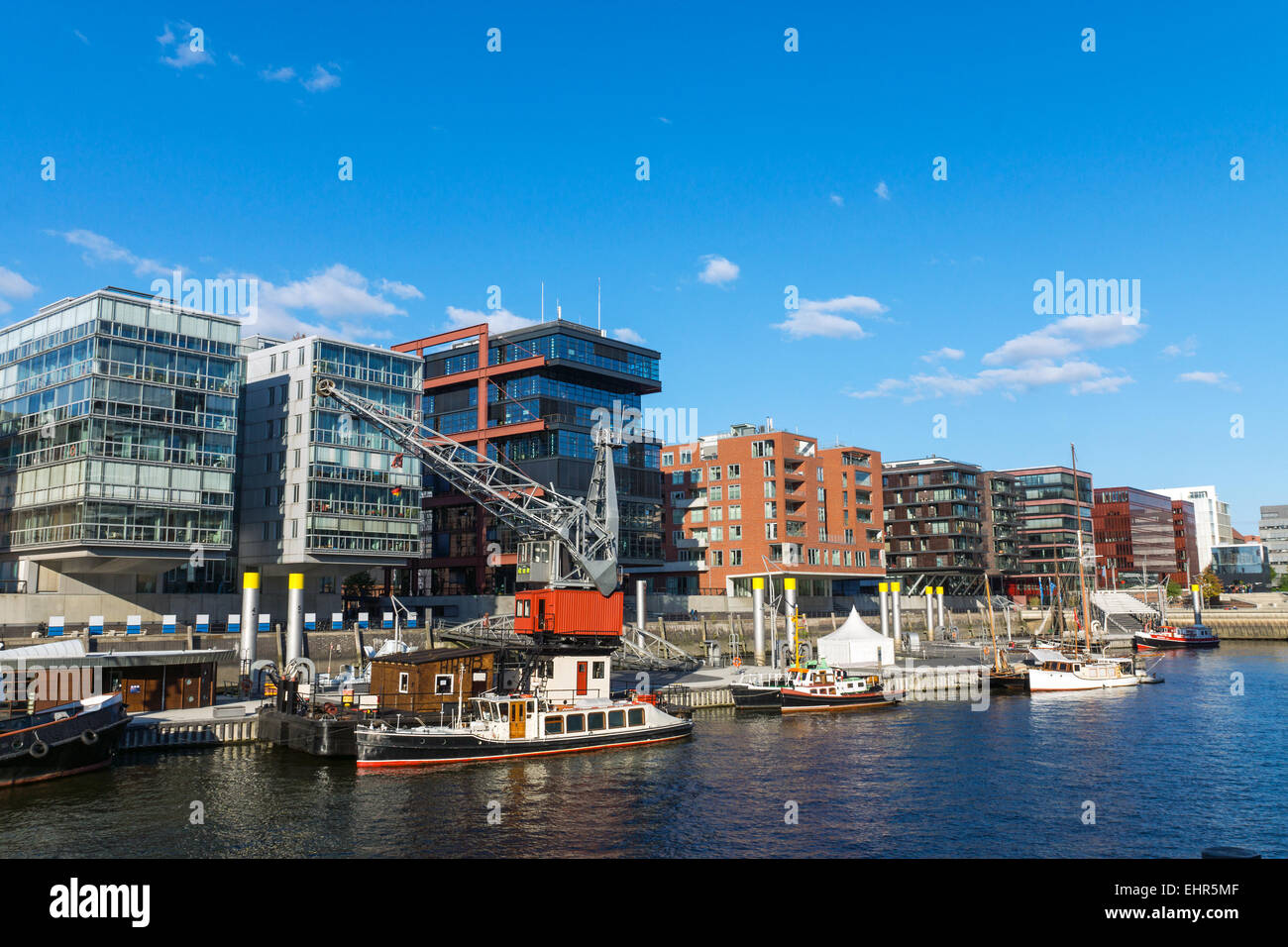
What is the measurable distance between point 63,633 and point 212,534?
17799 mm

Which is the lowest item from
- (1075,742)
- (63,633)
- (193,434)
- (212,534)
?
(1075,742)

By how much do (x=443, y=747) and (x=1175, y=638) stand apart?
12478 centimetres

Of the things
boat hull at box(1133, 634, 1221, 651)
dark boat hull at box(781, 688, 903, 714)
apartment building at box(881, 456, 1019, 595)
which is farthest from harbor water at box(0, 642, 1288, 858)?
apartment building at box(881, 456, 1019, 595)

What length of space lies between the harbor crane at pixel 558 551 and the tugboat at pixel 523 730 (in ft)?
15.3

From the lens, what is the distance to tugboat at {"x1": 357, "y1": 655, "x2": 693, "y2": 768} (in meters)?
48.9

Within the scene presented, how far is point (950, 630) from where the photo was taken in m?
143

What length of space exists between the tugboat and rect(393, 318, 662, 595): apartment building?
2267 inches

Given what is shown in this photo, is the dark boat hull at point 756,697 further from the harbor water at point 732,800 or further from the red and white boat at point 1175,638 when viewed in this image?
the red and white boat at point 1175,638

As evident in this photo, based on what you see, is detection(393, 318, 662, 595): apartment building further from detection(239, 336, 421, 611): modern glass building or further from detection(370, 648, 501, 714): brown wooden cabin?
detection(370, 648, 501, 714): brown wooden cabin

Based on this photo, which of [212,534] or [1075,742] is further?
[212,534]

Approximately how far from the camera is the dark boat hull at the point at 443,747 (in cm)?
4859

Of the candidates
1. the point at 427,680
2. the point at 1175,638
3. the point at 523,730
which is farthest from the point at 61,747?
the point at 1175,638
